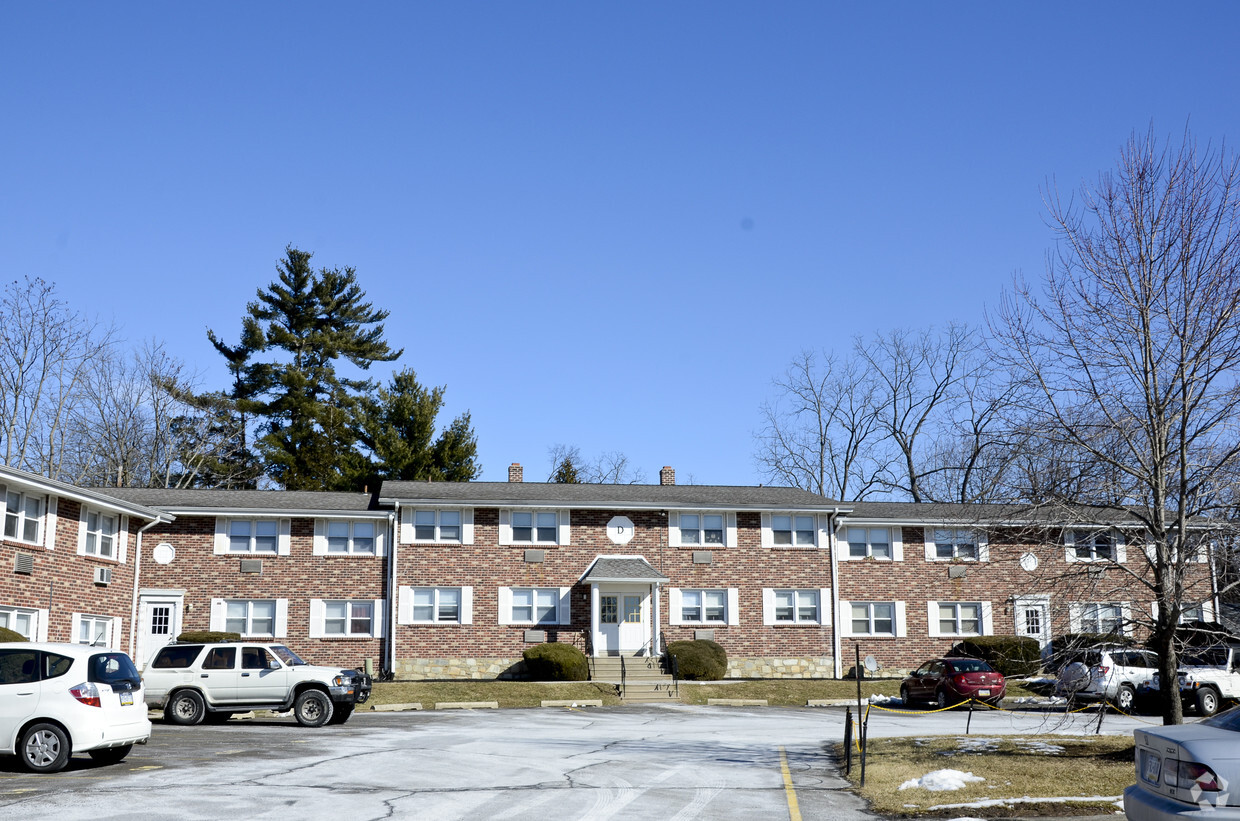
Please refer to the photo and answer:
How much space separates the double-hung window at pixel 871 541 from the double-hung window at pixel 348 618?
54.9 feet

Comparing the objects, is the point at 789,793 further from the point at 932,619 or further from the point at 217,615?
the point at 932,619

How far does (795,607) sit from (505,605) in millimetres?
9918

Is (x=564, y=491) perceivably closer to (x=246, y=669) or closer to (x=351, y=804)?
(x=246, y=669)

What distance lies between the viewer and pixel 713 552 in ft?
125

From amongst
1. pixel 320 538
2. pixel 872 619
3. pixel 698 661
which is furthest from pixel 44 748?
pixel 872 619

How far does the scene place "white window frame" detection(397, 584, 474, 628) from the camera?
3616 cm

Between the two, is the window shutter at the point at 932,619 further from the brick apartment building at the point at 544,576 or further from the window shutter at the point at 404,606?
the window shutter at the point at 404,606

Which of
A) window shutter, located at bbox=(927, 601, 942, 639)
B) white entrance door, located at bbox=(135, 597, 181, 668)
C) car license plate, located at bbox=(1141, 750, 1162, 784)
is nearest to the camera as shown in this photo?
car license plate, located at bbox=(1141, 750, 1162, 784)

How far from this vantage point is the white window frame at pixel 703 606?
123ft

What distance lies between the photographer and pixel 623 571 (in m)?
36.1

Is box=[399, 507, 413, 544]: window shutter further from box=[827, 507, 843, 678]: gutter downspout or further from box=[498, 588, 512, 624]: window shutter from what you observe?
box=[827, 507, 843, 678]: gutter downspout

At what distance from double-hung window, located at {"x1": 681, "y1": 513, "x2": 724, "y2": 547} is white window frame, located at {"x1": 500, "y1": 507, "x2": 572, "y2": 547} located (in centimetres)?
399

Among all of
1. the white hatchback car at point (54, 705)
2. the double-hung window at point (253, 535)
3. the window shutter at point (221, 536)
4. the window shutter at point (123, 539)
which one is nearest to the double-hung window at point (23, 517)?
the window shutter at point (123, 539)

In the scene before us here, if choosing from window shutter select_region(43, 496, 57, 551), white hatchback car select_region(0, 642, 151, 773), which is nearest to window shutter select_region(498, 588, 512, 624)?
window shutter select_region(43, 496, 57, 551)
